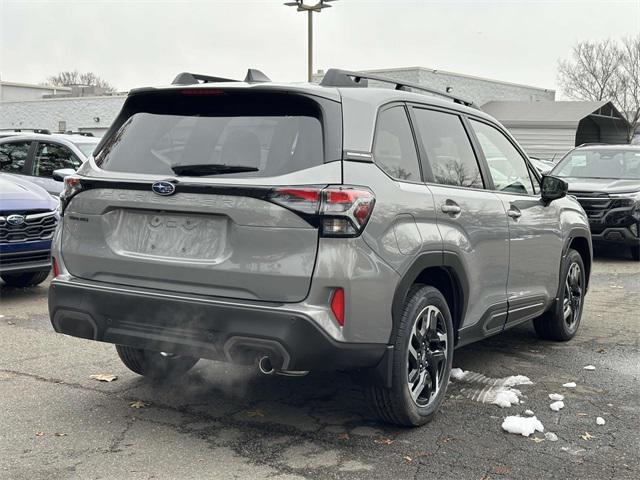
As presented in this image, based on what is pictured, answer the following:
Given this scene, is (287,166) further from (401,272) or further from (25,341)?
(25,341)

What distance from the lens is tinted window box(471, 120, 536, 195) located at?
5.43 metres

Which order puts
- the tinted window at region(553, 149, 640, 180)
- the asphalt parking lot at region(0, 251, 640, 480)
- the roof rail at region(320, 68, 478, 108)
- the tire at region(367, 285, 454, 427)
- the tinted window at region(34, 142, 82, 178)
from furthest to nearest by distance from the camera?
1. the tinted window at region(553, 149, 640, 180)
2. the tinted window at region(34, 142, 82, 178)
3. the roof rail at region(320, 68, 478, 108)
4. the tire at region(367, 285, 454, 427)
5. the asphalt parking lot at region(0, 251, 640, 480)

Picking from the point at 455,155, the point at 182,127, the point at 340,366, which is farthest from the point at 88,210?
the point at 455,155

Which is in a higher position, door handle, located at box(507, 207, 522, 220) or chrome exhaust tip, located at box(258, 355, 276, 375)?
door handle, located at box(507, 207, 522, 220)

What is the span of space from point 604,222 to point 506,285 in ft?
22.5

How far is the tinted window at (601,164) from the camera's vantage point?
12.5m

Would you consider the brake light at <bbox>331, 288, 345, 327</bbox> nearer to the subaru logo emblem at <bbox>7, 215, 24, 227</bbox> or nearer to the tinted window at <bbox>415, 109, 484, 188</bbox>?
the tinted window at <bbox>415, 109, 484, 188</bbox>

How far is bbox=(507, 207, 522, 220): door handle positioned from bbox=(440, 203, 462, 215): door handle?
80 cm

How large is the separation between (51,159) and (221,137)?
296 inches

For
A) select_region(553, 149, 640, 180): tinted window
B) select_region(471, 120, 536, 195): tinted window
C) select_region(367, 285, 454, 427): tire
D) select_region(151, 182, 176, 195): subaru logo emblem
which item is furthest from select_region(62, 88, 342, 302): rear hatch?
select_region(553, 149, 640, 180): tinted window

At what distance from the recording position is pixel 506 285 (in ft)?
17.5

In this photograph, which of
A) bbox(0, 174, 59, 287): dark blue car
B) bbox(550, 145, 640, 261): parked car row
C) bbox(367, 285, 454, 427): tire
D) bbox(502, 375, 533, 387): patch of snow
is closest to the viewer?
bbox(367, 285, 454, 427): tire

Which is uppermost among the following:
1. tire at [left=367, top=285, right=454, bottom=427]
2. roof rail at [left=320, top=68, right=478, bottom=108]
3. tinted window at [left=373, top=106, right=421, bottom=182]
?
roof rail at [left=320, top=68, right=478, bottom=108]

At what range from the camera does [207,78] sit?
466cm
